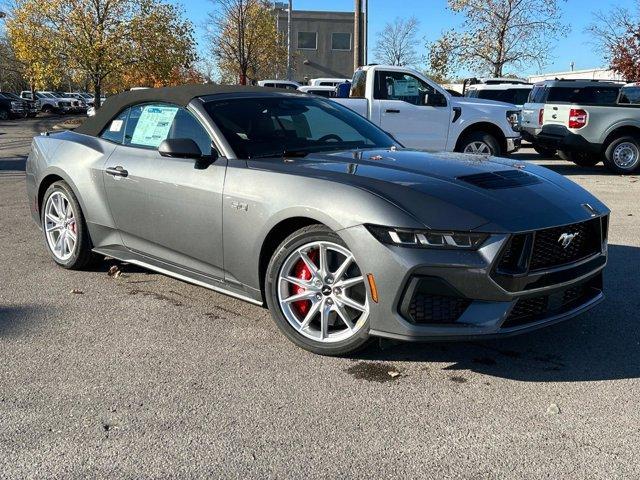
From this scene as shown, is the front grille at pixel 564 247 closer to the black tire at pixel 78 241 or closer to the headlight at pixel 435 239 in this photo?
the headlight at pixel 435 239

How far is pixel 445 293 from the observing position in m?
3.12

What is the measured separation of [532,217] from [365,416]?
1.30 metres

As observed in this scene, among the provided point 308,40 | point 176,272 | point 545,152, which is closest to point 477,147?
point 545,152

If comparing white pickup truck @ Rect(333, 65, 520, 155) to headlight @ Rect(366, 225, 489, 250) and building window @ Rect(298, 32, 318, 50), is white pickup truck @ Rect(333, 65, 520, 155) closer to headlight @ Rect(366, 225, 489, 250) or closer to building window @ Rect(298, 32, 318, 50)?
headlight @ Rect(366, 225, 489, 250)

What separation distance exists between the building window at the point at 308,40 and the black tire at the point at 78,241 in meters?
54.9

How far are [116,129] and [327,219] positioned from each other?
2.39 metres

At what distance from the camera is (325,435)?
9.05 feet

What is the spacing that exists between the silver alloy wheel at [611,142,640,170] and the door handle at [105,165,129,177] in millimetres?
10829

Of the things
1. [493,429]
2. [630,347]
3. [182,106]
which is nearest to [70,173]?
[182,106]

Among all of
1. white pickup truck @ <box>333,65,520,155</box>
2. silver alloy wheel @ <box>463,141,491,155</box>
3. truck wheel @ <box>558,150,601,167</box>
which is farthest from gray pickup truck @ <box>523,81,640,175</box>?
silver alloy wheel @ <box>463,141,491,155</box>

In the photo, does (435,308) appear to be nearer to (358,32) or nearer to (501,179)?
(501,179)

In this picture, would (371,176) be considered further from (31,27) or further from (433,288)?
(31,27)

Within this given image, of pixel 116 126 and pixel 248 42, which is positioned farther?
pixel 248 42

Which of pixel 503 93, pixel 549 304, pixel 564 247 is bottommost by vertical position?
pixel 549 304
